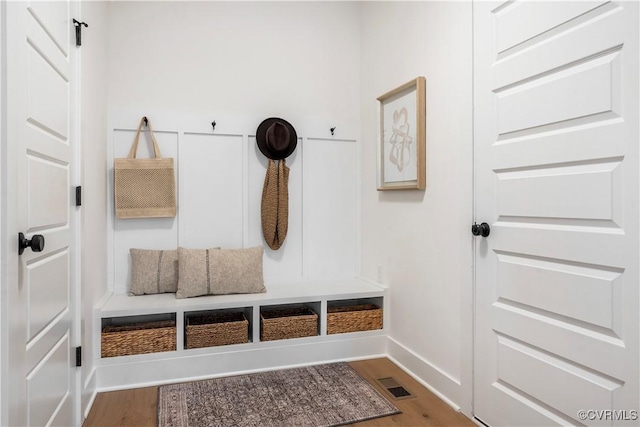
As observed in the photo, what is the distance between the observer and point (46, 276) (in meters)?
1.46

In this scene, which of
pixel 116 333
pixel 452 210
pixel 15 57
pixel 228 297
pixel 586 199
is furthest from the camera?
pixel 228 297

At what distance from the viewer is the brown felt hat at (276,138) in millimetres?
2852

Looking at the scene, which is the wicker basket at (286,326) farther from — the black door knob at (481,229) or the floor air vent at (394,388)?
the black door knob at (481,229)

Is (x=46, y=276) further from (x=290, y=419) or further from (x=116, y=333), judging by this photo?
(x=290, y=419)

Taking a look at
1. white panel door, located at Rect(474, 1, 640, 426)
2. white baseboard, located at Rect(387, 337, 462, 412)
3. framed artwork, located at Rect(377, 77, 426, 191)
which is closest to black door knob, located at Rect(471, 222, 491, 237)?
white panel door, located at Rect(474, 1, 640, 426)

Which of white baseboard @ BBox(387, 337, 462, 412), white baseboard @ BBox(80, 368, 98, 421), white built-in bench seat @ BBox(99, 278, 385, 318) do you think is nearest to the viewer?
white baseboard @ BBox(80, 368, 98, 421)

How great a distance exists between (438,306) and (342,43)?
207 cm

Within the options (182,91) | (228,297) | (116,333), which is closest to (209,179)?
(182,91)

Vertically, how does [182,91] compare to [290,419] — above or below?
above

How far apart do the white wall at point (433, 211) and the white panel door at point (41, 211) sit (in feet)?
5.71

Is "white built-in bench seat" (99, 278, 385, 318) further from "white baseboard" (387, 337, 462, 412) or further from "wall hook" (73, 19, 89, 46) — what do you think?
"wall hook" (73, 19, 89, 46)

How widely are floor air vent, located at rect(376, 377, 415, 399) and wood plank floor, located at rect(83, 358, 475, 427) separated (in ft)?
0.09

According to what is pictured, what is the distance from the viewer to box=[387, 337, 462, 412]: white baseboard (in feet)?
6.95

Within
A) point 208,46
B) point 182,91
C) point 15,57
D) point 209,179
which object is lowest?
point 209,179
